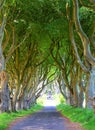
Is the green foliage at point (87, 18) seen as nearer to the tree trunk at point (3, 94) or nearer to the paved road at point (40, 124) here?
the paved road at point (40, 124)

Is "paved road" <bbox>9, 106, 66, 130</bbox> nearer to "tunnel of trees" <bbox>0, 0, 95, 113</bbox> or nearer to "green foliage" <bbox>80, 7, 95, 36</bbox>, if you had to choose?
"tunnel of trees" <bbox>0, 0, 95, 113</bbox>

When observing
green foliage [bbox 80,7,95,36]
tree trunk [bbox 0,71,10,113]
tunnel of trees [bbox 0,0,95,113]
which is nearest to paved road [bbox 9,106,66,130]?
tree trunk [bbox 0,71,10,113]

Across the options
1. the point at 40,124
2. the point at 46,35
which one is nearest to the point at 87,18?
the point at 46,35

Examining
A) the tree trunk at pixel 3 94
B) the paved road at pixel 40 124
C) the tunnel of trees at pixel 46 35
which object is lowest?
the paved road at pixel 40 124

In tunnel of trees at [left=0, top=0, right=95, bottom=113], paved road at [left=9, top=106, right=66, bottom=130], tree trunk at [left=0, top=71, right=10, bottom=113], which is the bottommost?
paved road at [left=9, top=106, right=66, bottom=130]

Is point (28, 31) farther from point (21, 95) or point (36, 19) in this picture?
point (21, 95)

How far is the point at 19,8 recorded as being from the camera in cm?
2392

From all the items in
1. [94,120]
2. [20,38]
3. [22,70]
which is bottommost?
[94,120]

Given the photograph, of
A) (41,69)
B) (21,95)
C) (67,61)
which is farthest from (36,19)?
(41,69)

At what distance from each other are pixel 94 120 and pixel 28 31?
12799 millimetres

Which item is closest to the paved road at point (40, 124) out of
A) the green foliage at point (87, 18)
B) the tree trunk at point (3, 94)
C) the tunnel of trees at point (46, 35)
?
the tree trunk at point (3, 94)

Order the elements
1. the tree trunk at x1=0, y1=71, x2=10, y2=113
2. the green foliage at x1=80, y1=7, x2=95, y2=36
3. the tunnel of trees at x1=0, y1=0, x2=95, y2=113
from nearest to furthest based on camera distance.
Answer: the tunnel of trees at x1=0, y1=0, x2=95, y2=113, the green foliage at x1=80, y1=7, x2=95, y2=36, the tree trunk at x1=0, y1=71, x2=10, y2=113

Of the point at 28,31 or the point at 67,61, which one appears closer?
the point at 28,31

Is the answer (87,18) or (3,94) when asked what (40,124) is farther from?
(87,18)
